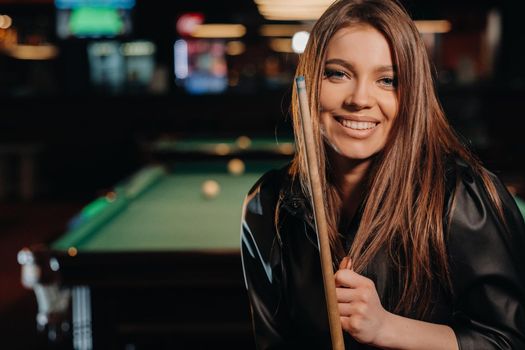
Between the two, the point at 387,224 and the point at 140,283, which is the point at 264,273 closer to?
the point at 387,224

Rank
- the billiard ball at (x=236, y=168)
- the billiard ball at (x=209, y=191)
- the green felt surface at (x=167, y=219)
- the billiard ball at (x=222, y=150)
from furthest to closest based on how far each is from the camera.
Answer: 1. the billiard ball at (x=222, y=150)
2. the billiard ball at (x=236, y=168)
3. the billiard ball at (x=209, y=191)
4. the green felt surface at (x=167, y=219)

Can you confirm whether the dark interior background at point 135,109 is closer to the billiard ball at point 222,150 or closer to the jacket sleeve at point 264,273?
the billiard ball at point 222,150

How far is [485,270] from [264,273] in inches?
15.3

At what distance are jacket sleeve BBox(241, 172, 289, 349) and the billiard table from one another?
41.0 inches

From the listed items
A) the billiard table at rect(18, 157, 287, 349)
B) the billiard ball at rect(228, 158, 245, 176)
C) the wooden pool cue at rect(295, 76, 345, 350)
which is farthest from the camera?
the billiard ball at rect(228, 158, 245, 176)

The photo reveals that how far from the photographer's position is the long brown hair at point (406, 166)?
1.11 meters

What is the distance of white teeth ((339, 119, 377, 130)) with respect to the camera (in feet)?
3.76

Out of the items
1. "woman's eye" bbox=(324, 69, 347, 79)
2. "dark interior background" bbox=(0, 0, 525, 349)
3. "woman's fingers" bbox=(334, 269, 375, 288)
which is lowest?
"dark interior background" bbox=(0, 0, 525, 349)

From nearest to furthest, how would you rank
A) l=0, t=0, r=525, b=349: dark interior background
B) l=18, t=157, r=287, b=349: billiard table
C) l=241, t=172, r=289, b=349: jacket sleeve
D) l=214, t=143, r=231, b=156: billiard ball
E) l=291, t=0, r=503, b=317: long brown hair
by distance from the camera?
l=291, t=0, r=503, b=317: long brown hair → l=241, t=172, r=289, b=349: jacket sleeve → l=18, t=157, r=287, b=349: billiard table → l=214, t=143, r=231, b=156: billiard ball → l=0, t=0, r=525, b=349: dark interior background

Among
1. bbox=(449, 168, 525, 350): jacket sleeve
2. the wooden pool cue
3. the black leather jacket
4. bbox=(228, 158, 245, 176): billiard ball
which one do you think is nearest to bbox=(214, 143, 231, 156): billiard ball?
bbox=(228, 158, 245, 176): billiard ball

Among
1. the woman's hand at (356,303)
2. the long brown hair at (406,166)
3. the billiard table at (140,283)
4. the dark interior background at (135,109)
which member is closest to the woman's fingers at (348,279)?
the woman's hand at (356,303)

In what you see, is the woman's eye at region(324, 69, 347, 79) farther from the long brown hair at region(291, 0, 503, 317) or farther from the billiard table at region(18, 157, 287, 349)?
the billiard table at region(18, 157, 287, 349)

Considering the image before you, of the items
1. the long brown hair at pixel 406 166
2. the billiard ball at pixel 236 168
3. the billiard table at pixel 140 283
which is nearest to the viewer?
the long brown hair at pixel 406 166

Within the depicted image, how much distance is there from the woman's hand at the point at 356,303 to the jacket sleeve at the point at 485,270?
6.5 inches
